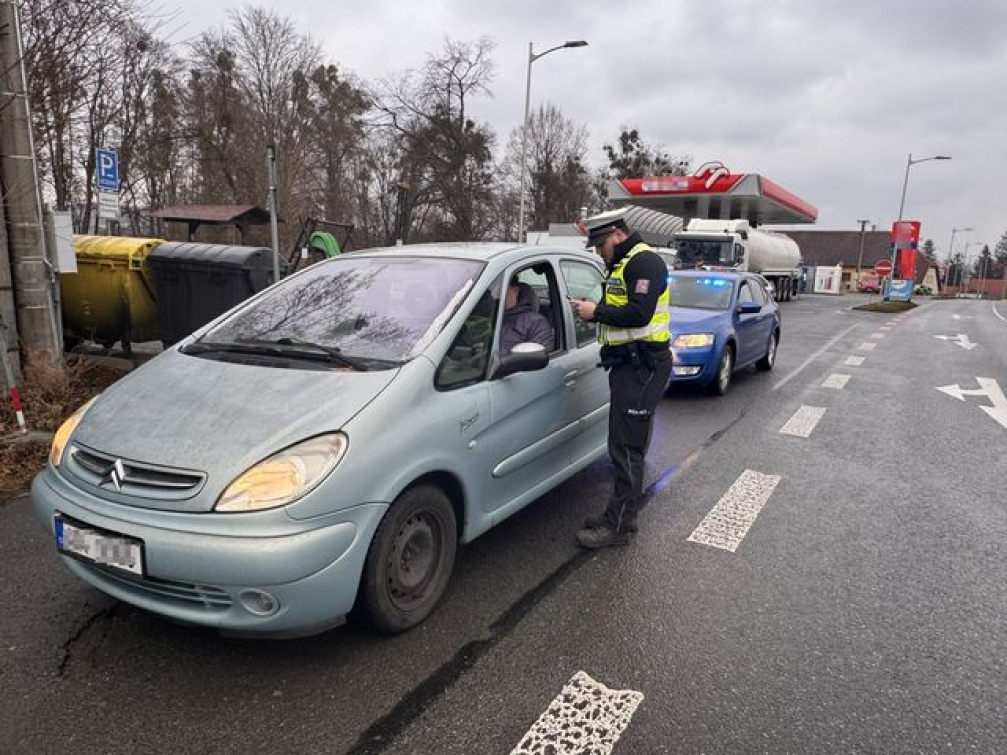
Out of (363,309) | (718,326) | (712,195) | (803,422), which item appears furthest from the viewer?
(712,195)

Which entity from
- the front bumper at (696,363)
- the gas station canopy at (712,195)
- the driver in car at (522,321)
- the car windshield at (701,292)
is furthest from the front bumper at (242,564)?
the gas station canopy at (712,195)

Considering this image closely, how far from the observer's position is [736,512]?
14.4 feet

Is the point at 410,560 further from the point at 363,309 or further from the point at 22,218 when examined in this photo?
the point at 22,218

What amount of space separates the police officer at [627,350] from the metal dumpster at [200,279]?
589cm

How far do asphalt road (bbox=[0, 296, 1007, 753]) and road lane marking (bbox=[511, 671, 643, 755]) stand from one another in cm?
3

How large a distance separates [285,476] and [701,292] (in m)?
7.62

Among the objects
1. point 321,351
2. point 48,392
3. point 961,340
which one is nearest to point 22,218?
point 48,392

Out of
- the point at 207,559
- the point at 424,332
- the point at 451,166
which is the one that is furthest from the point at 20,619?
the point at 451,166

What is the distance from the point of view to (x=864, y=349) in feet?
43.5

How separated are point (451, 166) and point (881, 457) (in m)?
31.8

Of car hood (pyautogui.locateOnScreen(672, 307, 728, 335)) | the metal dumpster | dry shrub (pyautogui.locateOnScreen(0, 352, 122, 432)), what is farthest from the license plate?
car hood (pyautogui.locateOnScreen(672, 307, 728, 335))

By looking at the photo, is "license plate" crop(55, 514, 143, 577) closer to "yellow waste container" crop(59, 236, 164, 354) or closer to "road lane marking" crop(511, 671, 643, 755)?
"road lane marking" crop(511, 671, 643, 755)

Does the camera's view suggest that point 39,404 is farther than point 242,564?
Yes

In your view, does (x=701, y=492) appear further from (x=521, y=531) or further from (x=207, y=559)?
(x=207, y=559)
